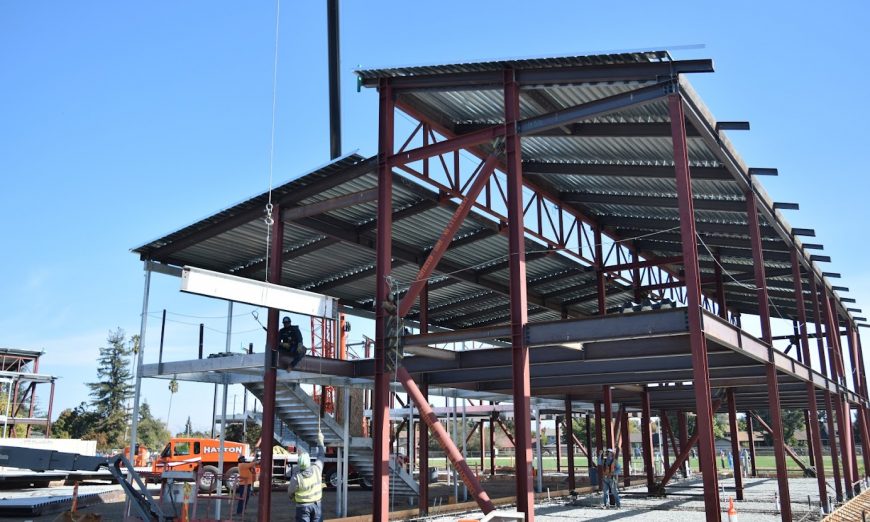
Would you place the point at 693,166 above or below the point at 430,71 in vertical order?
below

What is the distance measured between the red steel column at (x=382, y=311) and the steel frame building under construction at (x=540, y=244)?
4 cm

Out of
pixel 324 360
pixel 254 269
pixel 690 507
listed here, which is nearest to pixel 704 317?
pixel 324 360

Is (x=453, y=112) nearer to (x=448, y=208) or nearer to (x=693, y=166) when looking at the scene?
(x=448, y=208)

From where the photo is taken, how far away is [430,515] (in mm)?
19562

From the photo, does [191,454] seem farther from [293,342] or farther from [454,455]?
[454,455]

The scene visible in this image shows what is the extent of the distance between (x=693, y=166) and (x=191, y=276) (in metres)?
12.6

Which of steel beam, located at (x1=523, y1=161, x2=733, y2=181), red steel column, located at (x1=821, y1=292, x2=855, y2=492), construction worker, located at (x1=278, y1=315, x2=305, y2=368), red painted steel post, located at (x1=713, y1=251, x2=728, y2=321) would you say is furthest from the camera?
red painted steel post, located at (x1=713, y1=251, x2=728, y2=321)

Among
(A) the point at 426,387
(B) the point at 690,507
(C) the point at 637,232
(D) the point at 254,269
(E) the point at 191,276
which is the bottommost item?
(B) the point at 690,507

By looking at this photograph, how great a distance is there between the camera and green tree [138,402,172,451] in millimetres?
86275

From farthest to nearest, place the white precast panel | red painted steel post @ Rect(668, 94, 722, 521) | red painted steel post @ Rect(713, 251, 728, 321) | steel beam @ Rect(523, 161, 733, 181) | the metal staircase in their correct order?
red painted steel post @ Rect(713, 251, 728, 321) < the metal staircase < steel beam @ Rect(523, 161, 733, 181) < the white precast panel < red painted steel post @ Rect(668, 94, 722, 521)

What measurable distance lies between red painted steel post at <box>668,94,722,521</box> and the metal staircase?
13291 mm

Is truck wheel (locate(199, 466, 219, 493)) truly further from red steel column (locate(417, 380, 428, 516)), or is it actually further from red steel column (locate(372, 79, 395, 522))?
red steel column (locate(372, 79, 395, 522))

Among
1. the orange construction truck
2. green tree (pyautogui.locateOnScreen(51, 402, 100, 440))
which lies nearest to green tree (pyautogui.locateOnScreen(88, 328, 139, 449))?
green tree (pyautogui.locateOnScreen(51, 402, 100, 440))

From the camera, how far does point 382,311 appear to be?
16469mm
